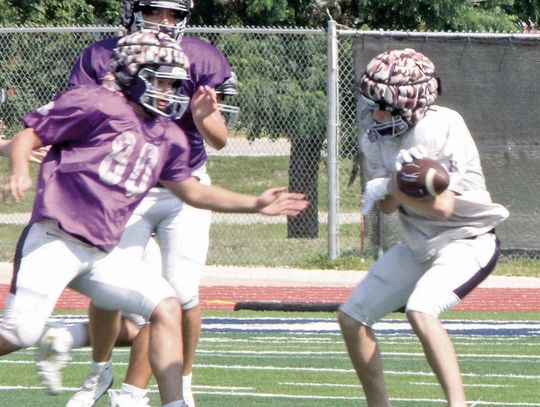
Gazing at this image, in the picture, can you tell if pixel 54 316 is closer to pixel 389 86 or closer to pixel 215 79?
pixel 215 79

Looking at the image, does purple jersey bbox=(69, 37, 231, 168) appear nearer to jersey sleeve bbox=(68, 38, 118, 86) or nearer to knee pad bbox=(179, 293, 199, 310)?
jersey sleeve bbox=(68, 38, 118, 86)

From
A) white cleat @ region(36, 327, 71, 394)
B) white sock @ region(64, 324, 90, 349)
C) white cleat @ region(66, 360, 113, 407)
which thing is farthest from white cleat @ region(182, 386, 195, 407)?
white cleat @ region(36, 327, 71, 394)

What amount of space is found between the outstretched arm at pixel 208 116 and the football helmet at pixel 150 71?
1.62ft

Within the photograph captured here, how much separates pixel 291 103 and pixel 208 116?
26.3 ft

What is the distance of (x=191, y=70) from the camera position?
266 inches

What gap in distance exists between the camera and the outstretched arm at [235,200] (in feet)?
19.9

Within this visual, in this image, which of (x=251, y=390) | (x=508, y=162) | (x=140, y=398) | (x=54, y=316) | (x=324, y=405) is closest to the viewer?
(x=140, y=398)

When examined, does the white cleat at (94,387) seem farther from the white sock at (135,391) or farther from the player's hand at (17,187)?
the player's hand at (17,187)

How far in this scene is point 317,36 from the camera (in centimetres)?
1453

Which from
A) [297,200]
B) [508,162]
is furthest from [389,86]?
[508,162]

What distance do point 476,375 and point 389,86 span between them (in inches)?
98.1

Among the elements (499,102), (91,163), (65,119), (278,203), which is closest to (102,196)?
(91,163)

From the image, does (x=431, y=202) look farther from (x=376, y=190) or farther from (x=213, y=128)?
(x=213, y=128)

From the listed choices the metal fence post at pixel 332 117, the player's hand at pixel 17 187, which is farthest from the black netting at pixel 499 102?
the player's hand at pixel 17 187
